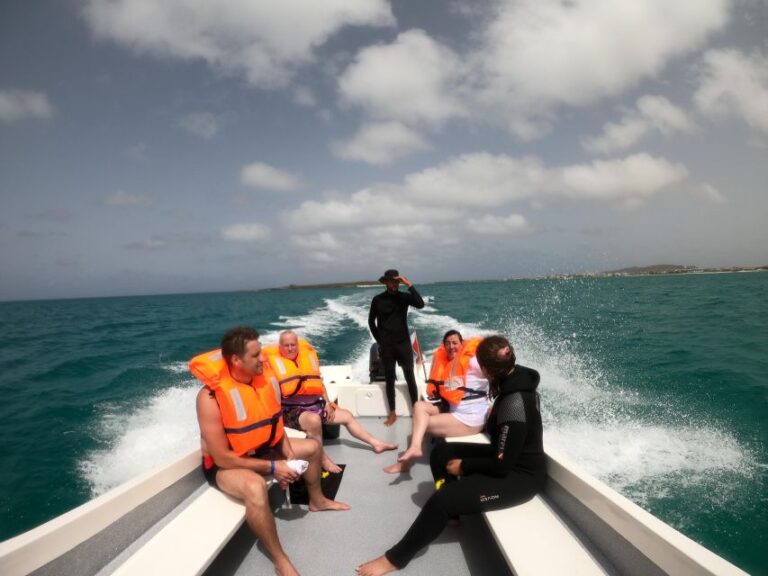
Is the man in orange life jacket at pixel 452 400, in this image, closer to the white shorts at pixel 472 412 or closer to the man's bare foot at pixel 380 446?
the white shorts at pixel 472 412

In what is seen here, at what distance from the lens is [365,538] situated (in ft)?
8.86

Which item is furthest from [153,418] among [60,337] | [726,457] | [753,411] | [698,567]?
[60,337]

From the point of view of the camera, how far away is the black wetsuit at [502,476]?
2.25 metres

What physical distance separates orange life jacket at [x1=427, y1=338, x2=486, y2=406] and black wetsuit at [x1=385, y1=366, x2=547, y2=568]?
3.83 ft

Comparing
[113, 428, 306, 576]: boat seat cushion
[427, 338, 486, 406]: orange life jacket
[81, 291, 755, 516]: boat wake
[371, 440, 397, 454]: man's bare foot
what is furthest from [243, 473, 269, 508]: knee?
[81, 291, 755, 516]: boat wake

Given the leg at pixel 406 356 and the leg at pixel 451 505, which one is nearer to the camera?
the leg at pixel 451 505

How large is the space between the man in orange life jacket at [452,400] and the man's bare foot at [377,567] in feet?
2.59

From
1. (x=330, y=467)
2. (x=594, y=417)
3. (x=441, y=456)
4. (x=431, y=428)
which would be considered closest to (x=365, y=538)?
(x=441, y=456)

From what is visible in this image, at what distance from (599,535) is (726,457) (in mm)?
4387

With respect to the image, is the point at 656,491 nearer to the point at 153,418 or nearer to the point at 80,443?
the point at 153,418

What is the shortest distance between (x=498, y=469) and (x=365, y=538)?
3.67 ft

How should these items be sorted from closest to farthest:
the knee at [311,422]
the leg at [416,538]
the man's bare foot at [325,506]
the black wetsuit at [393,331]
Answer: the leg at [416,538] → the man's bare foot at [325,506] → the knee at [311,422] → the black wetsuit at [393,331]

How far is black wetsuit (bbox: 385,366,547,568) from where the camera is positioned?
7.38 ft

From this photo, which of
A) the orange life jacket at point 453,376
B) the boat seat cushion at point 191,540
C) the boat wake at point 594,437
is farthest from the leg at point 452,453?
the boat wake at point 594,437
